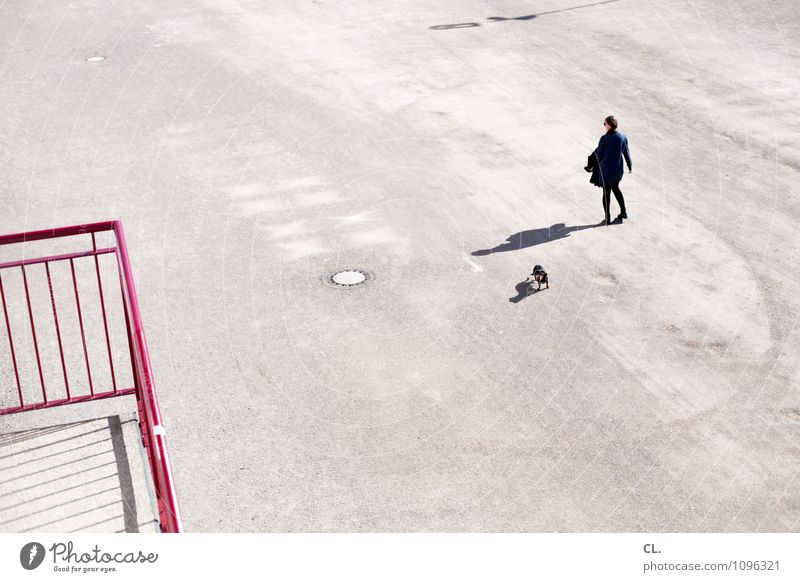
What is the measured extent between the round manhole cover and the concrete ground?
0.14 metres

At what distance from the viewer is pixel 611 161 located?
14148 mm

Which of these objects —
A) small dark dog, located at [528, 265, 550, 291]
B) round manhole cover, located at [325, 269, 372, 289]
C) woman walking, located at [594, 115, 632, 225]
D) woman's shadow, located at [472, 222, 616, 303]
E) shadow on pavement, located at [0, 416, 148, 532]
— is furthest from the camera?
woman walking, located at [594, 115, 632, 225]

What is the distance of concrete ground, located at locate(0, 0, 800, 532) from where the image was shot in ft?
30.6

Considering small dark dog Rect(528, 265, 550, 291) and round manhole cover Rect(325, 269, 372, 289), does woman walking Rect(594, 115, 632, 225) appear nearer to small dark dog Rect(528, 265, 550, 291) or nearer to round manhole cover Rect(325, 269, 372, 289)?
small dark dog Rect(528, 265, 550, 291)

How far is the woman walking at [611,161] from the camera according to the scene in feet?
46.3

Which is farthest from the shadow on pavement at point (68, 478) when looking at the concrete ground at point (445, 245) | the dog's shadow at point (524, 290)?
the dog's shadow at point (524, 290)

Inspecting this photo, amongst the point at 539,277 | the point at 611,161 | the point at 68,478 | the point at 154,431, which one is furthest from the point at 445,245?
the point at 154,431

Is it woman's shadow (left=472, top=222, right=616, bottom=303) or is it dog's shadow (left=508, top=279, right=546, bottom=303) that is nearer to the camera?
dog's shadow (left=508, top=279, right=546, bottom=303)

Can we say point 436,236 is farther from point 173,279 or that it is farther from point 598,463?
point 598,463
